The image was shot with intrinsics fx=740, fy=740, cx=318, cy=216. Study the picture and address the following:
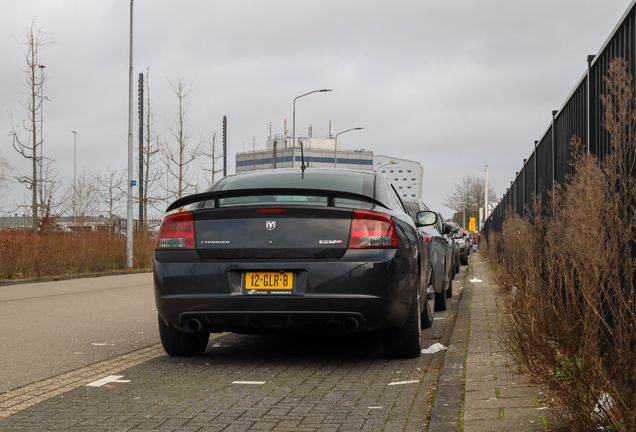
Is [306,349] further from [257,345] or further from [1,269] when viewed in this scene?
[1,269]

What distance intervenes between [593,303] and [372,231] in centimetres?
209

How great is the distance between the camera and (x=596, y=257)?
12.7 ft

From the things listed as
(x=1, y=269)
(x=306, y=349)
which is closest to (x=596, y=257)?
(x=306, y=349)

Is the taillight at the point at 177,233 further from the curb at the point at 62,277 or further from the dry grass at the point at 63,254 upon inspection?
the dry grass at the point at 63,254

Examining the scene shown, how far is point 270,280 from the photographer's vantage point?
545cm

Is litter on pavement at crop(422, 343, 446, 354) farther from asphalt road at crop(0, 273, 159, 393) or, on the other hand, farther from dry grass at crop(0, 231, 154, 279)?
dry grass at crop(0, 231, 154, 279)

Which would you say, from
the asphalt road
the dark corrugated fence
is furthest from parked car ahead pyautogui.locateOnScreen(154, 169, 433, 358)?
the dark corrugated fence

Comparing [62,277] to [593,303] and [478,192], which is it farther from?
[478,192]

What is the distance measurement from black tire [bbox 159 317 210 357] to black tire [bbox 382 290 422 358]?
164 cm

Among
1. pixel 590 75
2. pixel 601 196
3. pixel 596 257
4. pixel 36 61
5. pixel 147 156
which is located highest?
pixel 36 61

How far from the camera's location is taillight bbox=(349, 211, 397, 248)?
548cm

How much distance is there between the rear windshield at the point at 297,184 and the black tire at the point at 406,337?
3.28 ft

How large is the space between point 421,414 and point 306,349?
8.82 ft

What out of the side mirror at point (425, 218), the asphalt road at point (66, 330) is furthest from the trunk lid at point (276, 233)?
the side mirror at point (425, 218)
